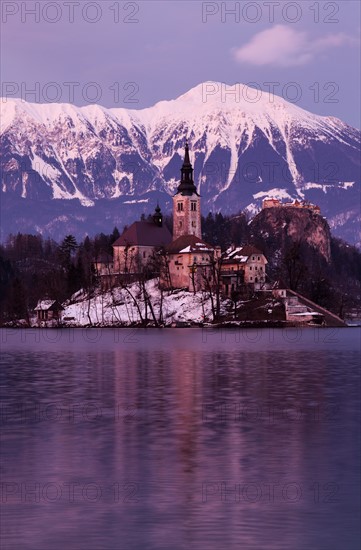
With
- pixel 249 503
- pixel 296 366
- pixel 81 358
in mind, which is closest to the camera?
pixel 249 503

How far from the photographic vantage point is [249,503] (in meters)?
31.9

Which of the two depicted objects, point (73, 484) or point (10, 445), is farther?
point (10, 445)

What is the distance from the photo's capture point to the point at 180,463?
38656 mm

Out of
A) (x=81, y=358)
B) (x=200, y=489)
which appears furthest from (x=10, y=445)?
(x=81, y=358)

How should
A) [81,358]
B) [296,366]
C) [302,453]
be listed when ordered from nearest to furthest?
[302,453], [296,366], [81,358]

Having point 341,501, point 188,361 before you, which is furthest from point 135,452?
point 188,361

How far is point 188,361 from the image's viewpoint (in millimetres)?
104500

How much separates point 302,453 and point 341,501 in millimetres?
8705

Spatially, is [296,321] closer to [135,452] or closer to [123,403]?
[123,403]

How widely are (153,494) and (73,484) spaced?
2.96m

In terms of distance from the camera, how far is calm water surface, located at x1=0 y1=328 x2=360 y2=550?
94.0 ft

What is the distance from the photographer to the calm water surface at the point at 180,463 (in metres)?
28.7

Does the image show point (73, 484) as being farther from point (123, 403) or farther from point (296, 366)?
point (296, 366)

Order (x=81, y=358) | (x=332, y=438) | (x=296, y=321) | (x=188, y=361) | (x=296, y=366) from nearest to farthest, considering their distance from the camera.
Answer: (x=332, y=438)
(x=296, y=366)
(x=188, y=361)
(x=81, y=358)
(x=296, y=321)
